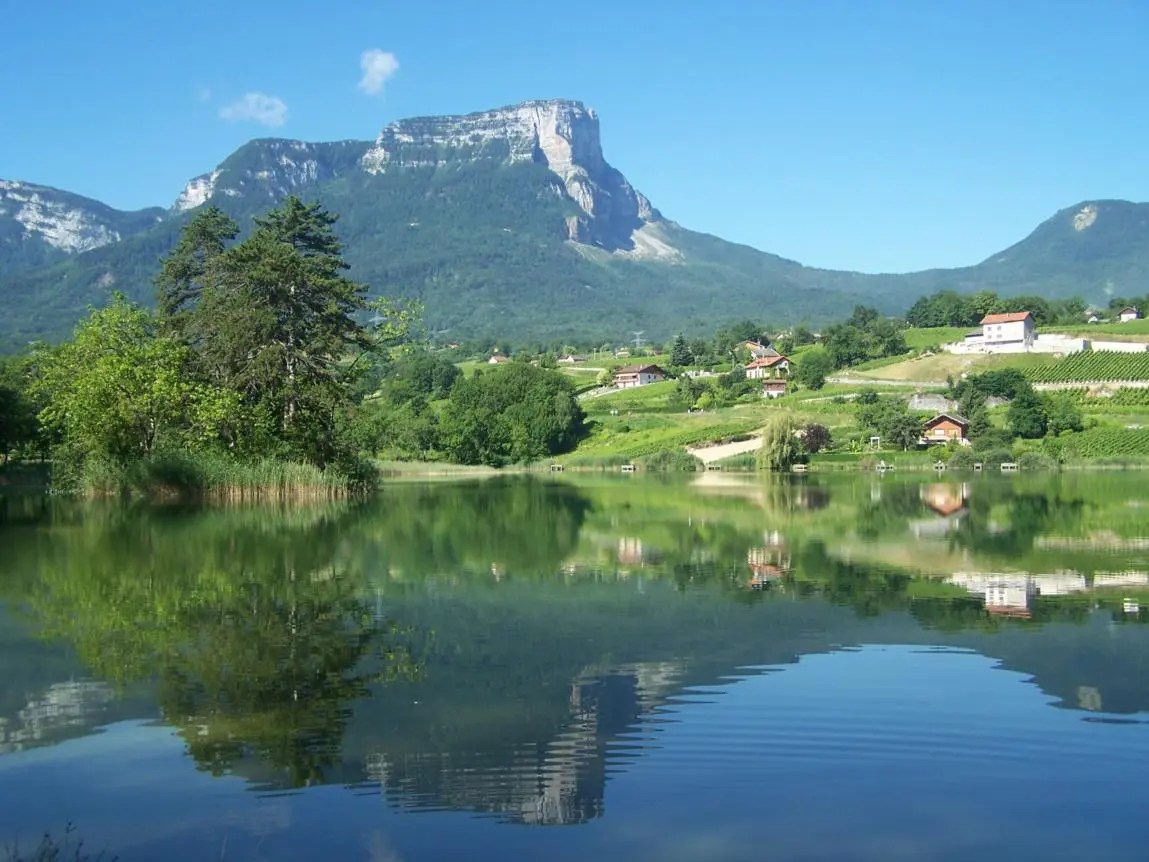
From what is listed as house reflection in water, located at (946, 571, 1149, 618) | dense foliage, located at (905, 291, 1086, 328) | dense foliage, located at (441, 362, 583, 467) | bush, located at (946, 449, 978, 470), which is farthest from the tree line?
dense foliage, located at (905, 291, 1086, 328)

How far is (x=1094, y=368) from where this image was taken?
105188 millimetres

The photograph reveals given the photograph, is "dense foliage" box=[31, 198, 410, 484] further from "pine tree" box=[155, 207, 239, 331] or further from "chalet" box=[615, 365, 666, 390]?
"chalet" box=[615, 365, 666, 390]

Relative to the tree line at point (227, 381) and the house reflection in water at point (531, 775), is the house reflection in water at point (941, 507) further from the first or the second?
the tree line at point (227, 381)

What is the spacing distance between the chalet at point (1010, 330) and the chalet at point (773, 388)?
26.1 metres

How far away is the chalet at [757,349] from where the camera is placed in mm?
148950

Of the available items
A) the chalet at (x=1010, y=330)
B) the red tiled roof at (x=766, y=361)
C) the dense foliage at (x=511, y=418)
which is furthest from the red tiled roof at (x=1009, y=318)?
the dense foliage at (x=511, y=418)

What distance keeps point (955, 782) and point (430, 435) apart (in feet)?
287

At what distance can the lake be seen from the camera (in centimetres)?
755

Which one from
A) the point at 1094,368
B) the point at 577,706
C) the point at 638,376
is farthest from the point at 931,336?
the point at 577,706

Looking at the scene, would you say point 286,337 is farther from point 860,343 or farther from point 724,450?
point 860,343

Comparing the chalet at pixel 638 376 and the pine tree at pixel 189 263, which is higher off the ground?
the pine tree at pixel 189 263

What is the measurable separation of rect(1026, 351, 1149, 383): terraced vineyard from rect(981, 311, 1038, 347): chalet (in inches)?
515

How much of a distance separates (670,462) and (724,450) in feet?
16.5

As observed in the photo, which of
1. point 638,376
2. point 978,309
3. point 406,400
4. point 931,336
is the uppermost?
point 978,309
